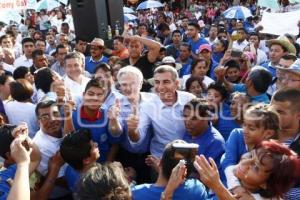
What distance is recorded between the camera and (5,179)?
96.1 inches

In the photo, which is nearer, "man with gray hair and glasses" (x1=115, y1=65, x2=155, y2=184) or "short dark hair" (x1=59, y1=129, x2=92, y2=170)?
"short dark hair" (x1=59, y1=129, x2=92, y2=170)

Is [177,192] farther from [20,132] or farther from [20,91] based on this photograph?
[20,91]

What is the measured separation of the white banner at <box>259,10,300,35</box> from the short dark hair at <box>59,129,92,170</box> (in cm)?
454

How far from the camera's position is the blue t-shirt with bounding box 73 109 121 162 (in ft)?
10.6

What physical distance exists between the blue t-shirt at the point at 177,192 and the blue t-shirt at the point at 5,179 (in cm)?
73

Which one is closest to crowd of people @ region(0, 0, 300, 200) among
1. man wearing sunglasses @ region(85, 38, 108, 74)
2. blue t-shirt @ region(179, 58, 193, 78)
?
blue t-shirt @ region(179, 58, 193, 78)

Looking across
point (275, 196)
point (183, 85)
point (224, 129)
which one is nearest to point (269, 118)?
point (275, 196)

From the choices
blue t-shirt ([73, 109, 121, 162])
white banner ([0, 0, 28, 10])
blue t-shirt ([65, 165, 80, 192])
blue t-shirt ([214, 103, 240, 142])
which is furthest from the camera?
white banner ([0, 0, 28, 10])

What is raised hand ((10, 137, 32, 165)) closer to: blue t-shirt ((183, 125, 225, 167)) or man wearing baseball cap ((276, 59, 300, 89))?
blue t-shirt ((183, 125, 225, 167))

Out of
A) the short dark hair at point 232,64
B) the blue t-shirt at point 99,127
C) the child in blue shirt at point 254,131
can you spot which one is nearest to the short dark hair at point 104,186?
the child in blue shirt at point 254,131

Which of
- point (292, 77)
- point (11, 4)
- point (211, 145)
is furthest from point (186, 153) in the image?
point (11, 4)

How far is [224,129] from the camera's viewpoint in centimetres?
363

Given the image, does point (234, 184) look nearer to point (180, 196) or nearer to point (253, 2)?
point (180, 196)

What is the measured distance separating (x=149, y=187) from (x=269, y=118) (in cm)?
86
